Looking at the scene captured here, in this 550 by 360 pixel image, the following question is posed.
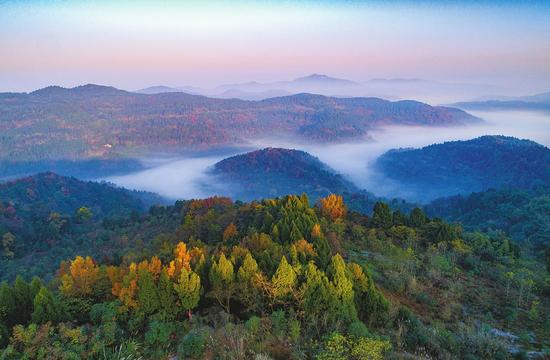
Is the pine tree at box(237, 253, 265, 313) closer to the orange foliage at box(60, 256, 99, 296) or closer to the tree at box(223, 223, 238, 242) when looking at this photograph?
the orange foliage at box(60, 256, 99, 296)

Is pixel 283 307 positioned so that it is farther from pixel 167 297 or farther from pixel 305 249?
pixel 305 249

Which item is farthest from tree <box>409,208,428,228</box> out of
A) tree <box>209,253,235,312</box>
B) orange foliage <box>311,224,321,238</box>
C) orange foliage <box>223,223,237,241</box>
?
tree <box>209,253,235,312</box>

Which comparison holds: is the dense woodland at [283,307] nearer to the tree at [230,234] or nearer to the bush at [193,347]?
the bush at [193,347]

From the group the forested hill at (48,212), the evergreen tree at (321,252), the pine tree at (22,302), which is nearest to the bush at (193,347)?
the evergreen tree at (321,252)

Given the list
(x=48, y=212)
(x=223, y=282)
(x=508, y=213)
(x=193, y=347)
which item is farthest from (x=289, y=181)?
(x=193, y=347)

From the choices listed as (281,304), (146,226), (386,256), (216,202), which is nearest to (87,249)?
(146,226)
